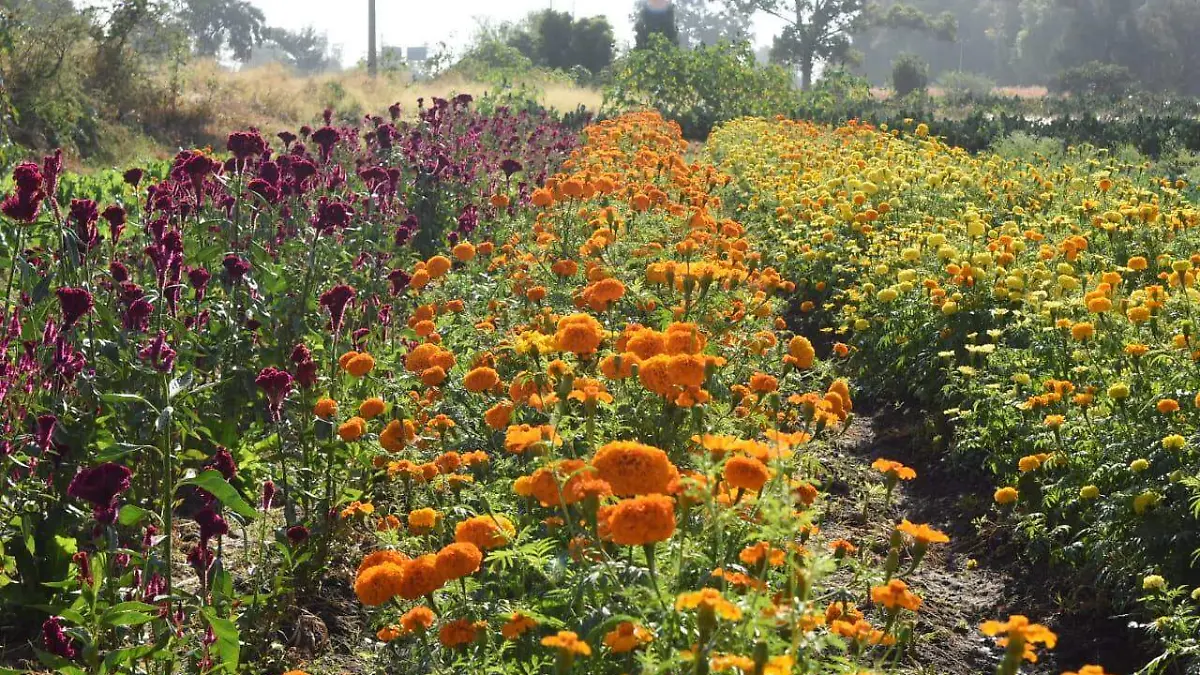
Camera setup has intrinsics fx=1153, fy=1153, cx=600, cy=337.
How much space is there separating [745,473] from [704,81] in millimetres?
25151

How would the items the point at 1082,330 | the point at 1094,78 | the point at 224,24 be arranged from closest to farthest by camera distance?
the point at 1082,330, the point at 1094,78, the point at 224,24

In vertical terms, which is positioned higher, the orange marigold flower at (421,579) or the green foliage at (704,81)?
the green foliage at (704,81)

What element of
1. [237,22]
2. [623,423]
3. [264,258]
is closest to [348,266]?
[264,258]

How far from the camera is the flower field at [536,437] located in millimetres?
2275

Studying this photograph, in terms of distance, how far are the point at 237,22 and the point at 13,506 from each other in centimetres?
8654

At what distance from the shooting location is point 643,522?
1.88 m

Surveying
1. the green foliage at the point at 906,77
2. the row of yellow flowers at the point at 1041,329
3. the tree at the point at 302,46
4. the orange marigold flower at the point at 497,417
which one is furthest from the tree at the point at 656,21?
the tree at the point at 302,46

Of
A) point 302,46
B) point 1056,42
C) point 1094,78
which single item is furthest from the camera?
point 302,46

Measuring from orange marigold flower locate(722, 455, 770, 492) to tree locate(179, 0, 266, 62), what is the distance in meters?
81.6

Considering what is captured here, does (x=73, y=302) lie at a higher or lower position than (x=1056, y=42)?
lower

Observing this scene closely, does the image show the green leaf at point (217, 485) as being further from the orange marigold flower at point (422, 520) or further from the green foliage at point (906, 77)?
the green foliage at point (906, 77)

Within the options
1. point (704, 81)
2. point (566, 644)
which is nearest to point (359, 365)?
point (566, 644)

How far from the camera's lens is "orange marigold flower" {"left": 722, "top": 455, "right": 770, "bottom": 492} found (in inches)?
84.0

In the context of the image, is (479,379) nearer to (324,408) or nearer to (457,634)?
(324,408)
